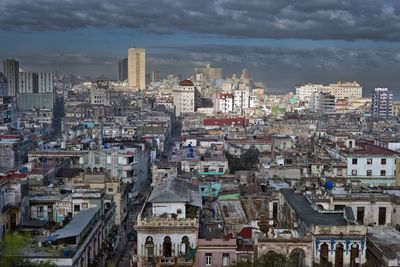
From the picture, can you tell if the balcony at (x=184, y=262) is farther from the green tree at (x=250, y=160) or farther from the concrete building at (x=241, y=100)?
the concrete building at (x=241, y=100)

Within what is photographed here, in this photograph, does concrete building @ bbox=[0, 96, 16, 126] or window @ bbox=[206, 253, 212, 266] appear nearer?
window @ bbox=[206, 253, 212, 266]

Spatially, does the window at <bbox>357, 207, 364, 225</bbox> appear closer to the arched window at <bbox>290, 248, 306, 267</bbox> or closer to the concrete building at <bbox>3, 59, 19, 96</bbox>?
the arched window at <bbox>290, 248, 306, 267</bbox>

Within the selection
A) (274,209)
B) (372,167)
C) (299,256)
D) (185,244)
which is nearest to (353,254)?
(299,256)

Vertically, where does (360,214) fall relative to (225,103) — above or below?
below

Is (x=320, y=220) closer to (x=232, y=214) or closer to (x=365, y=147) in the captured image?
(x=232, y=214)

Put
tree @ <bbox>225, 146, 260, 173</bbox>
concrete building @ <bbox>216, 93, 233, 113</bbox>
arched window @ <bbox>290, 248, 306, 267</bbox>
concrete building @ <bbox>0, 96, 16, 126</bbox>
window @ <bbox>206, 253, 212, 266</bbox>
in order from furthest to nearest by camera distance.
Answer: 1. concrete building @ <bbox>216, 93, 233, 113</bbox>
2. concrete building @ <bbox>0, 96, 16, 126</bbox>
3. tree @ <bbox>225, 146, 260, 173</bbox>
4. window @ <bbox>206, 253, 212, 266</bbox>
5. arched window @ <bbox>290, 248, 306, 267</bbox>

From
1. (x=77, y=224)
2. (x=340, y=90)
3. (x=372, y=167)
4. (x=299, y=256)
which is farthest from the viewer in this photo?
(x=340, y=90)

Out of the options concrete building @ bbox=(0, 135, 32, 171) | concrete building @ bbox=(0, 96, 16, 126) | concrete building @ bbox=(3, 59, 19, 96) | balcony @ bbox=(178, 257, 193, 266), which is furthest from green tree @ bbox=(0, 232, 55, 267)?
concrete building @ bbox=(3, 59, 19, 96)

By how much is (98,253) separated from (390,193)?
15781 millimetres

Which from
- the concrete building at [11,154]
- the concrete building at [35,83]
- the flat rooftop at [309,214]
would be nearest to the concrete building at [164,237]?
the flat rooftop at [309,214]

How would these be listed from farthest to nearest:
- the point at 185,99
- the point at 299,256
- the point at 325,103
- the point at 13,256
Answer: the point at 185,99, the point at 325,103, the point at 299,256, the point at 13,256

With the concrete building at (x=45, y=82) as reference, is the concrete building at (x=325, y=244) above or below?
below

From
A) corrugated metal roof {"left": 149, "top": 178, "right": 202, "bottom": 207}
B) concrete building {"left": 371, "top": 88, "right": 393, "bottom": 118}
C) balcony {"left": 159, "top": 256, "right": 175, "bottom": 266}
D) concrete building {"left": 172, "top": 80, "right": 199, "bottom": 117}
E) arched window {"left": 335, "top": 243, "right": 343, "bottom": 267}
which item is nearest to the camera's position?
arched window {"left": 335, "top": 243, "right": 343, "bottom": 267}

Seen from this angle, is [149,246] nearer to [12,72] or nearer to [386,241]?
[386,241]
